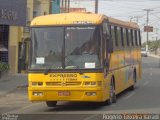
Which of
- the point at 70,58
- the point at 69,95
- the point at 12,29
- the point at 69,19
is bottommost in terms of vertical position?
the point at 12,29

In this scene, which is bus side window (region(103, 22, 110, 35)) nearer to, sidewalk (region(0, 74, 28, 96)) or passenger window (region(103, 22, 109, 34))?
passenger window (region(103, 22, 109, 34))

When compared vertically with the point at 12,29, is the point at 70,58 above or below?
above

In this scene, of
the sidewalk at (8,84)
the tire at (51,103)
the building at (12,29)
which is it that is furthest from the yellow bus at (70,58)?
the building at (12,29)

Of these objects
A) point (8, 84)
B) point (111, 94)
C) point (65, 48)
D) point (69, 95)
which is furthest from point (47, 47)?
point (8, 84)

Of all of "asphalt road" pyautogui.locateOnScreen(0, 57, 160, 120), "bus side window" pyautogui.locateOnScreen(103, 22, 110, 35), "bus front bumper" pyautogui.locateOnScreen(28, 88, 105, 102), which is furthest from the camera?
"bus side window" pyautogui.locateOnScreen(103, 22, 110, 35)

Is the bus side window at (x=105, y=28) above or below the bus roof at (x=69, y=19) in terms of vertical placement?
below

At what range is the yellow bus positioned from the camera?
16891 millimetres

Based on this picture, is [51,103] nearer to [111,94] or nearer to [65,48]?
[111,94]

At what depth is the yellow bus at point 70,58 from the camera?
16.9m

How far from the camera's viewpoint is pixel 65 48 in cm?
1725

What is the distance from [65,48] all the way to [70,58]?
0.38 metres

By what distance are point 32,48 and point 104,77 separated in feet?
8.05

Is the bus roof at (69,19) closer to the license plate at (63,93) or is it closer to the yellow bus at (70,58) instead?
the yellow bus at (70,58)

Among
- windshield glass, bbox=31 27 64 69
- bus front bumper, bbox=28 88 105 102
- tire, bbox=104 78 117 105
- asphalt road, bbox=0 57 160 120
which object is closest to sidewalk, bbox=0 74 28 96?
asphalt road, bbox=0 57 160 120
